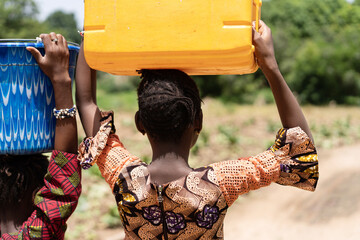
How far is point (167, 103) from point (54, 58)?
0.50 m

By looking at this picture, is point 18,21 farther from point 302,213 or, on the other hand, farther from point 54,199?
point 54,199

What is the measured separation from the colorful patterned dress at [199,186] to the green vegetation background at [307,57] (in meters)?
19.9

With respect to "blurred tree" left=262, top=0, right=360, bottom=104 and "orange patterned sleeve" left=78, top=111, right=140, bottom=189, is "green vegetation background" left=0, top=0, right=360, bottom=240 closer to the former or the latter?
"blurred tree" left=262, top=0, right=360, bottom=104

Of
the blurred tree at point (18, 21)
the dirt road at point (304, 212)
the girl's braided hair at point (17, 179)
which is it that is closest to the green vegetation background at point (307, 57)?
the blurred tree at point (18, 21)

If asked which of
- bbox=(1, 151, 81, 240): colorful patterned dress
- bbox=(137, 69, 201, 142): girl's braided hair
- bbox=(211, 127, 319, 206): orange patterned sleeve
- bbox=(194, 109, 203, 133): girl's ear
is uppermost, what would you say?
bbox=(137, 69, 201, 142): girl's braided hair

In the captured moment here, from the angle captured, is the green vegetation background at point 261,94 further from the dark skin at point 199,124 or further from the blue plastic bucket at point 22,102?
the dark skin at point 199,124

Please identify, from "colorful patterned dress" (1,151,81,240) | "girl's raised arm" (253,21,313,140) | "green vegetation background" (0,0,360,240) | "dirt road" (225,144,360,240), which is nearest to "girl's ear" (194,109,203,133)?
"girl's raised arm" (253,21,313,140)

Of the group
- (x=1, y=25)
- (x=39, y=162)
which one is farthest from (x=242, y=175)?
(x=1, y=25)

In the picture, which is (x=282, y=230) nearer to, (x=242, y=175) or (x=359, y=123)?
(x=242, y=175)

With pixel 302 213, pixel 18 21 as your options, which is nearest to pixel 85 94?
pixel 302 213

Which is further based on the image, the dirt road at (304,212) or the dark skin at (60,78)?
the dirt road at (304,212)

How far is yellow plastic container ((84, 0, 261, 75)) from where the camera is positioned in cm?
147

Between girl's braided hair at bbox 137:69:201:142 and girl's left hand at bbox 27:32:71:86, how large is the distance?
0.33 m

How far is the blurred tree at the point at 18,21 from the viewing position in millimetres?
26797
